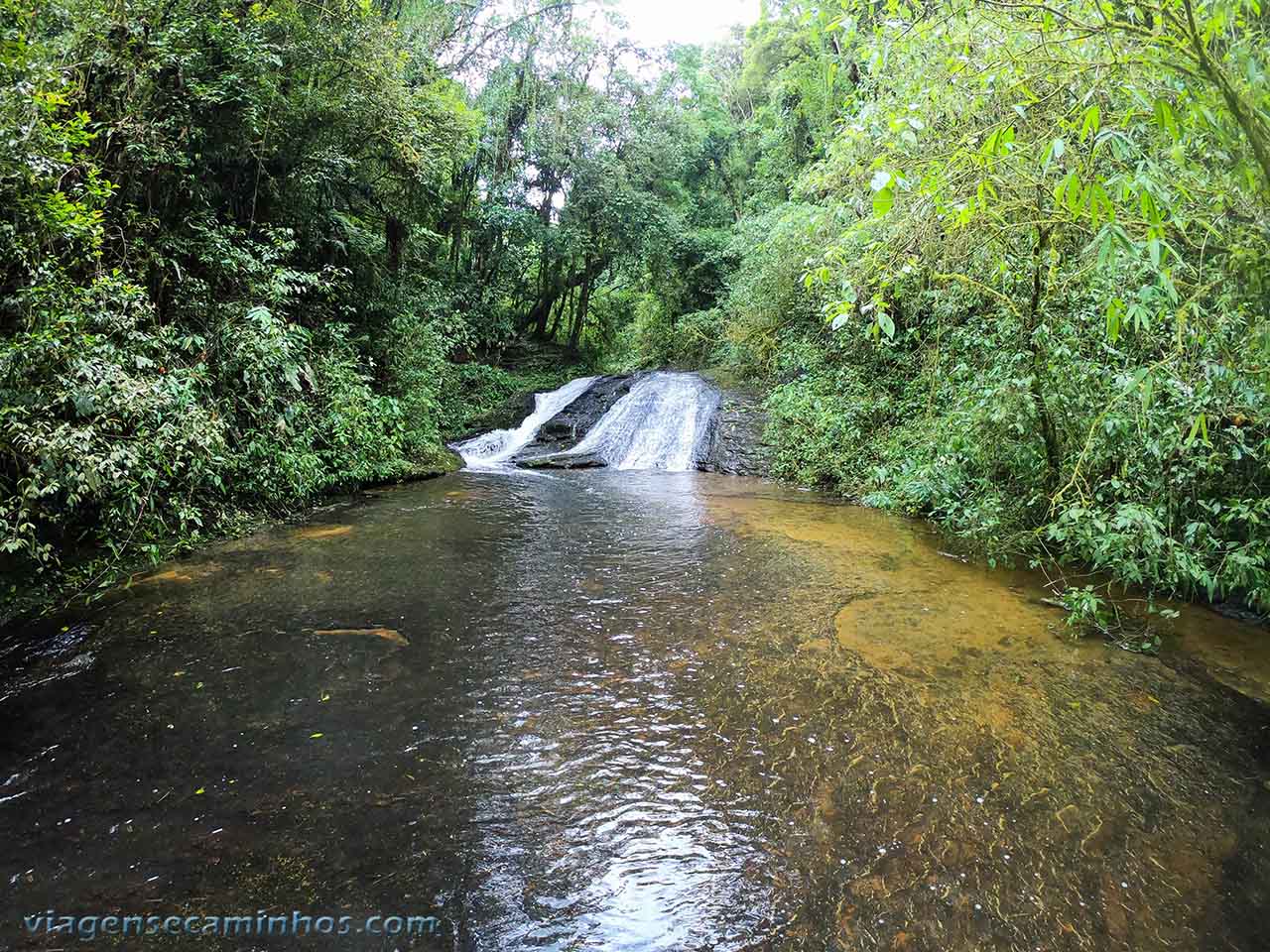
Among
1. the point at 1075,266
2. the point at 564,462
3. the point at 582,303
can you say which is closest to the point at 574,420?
the point at 564,462

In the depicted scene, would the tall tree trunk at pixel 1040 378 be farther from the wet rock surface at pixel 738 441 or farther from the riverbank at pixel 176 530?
the riverbank at pixel 176 530

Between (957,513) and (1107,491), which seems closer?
(1107,491)

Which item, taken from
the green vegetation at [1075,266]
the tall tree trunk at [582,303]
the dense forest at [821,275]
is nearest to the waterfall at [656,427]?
the dense forest at [821,275]

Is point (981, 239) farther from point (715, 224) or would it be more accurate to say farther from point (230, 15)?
point (715, 224)

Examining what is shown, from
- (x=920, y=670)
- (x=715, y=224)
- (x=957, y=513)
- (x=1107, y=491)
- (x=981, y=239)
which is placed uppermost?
(x=715, y=224)

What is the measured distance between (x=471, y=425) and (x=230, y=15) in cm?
919

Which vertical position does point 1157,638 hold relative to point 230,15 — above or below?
below

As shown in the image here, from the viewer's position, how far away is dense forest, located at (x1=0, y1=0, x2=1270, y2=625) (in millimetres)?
2822

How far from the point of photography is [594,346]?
83.9ft

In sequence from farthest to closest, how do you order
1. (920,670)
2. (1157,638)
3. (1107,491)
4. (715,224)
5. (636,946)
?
1. (715,224)
2. (1107,491)
3. (1157,638)
4. (920,670)
5. (636,946)

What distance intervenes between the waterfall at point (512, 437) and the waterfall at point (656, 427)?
1495 mm

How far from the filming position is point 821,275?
3.74 meters

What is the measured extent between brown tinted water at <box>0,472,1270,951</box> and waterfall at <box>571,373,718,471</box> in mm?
7623

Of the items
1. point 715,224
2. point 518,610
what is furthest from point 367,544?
point 715,224
